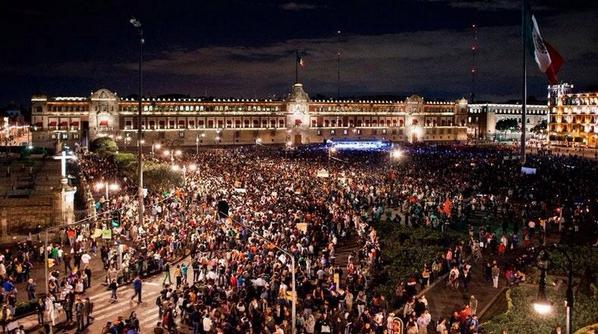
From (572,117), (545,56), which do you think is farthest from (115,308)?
(572,117)

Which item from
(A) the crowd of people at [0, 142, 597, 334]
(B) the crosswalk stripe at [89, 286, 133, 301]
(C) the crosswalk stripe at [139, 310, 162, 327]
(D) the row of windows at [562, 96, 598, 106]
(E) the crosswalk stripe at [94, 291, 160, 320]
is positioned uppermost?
(D) the row of windows at [562, 96, 598, 106]

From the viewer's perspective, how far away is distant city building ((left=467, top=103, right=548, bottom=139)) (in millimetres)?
160000

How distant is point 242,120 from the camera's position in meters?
119

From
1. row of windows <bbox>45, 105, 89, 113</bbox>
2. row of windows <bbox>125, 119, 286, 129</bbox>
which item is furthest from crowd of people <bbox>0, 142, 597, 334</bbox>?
row of windows <bbox>125, 119, 286, 129</bbox>

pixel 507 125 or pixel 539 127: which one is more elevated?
pixel 507 125

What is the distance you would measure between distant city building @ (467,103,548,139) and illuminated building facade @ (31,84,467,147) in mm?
22897

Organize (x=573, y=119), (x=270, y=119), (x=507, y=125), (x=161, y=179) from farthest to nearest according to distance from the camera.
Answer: (x=507, y=125) < (x=270, y=119) < (x=573, y=119) < (x=161, y=179)

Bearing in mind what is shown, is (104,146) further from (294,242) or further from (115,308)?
(115,308)

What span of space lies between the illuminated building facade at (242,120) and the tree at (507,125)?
18.7 m

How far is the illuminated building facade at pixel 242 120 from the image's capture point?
101 m

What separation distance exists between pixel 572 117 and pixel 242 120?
66517 millimetres

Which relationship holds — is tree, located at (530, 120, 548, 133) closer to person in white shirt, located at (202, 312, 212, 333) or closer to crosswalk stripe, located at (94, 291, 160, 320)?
crosswalk stripe, located at (94, 291, 160, 320)

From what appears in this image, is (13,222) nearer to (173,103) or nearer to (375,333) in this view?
(375,333)

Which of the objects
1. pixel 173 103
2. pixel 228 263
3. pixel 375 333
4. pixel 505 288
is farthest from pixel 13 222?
pixel 173 103
